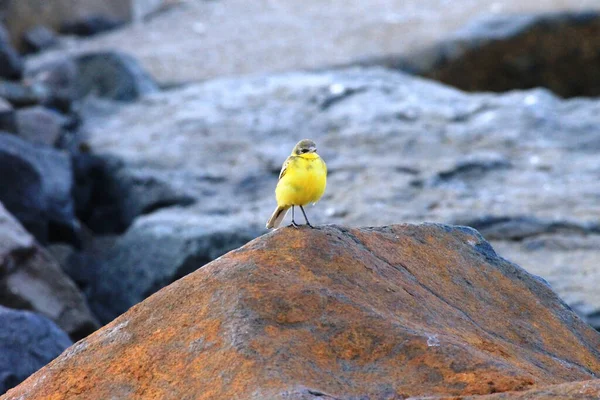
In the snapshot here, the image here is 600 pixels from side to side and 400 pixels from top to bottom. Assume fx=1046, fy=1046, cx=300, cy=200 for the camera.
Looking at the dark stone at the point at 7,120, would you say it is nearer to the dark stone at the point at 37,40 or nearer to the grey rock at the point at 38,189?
the grey rock at the point at 38,189

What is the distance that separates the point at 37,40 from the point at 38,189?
9.27m

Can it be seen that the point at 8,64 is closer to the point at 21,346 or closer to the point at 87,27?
the point at 87,27

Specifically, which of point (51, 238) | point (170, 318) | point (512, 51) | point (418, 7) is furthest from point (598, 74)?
point (170, 318)

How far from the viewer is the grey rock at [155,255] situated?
764 cm

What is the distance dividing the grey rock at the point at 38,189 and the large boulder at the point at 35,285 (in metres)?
1.37

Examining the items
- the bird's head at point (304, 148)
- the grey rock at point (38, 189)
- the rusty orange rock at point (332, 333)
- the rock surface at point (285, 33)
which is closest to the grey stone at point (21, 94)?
the grey rock at point (38, 189)

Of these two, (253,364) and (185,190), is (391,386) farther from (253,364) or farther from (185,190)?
(185,190)

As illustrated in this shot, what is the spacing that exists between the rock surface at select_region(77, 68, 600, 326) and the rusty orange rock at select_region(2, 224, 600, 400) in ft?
9.51

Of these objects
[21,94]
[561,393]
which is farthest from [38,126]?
[561,393]

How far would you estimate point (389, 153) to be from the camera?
9.65 meters

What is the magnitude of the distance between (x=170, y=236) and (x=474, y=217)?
2337 mm

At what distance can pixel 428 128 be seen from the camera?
1006 centimetres

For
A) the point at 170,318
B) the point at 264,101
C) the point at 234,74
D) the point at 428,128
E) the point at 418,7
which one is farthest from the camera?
the point at 418,7

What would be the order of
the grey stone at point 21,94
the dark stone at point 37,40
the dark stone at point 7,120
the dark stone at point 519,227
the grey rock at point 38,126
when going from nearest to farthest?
the dark stone at point 519,227
the dark stone at point 7,120
the grey rock at point 38,126
the grey stone at point 21,94
the dark stone at point 37,40
